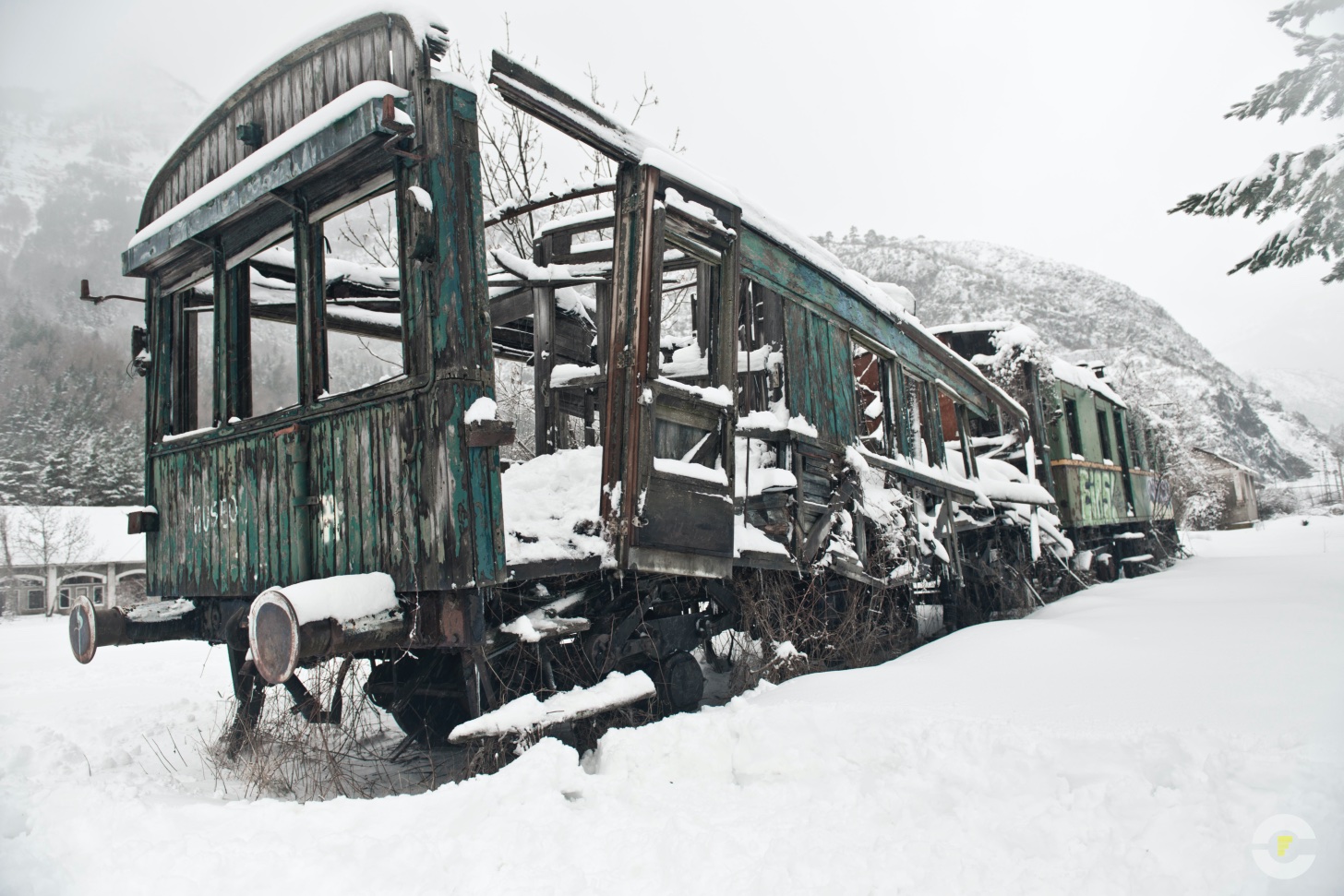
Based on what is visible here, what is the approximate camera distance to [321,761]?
425 cm

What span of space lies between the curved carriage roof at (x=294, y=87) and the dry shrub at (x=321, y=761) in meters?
3.35

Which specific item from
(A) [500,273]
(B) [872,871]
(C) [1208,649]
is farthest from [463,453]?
(C) [1208,649]

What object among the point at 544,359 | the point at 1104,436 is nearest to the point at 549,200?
the point at 544,359

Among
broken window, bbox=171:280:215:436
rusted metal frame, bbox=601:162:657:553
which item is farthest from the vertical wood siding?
broken window, bbox=171:280:215:436

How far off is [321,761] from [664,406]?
2.77 m

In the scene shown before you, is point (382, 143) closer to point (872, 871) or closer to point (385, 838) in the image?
point (385, 838)

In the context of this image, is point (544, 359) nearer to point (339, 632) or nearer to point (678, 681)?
point (678, 681)

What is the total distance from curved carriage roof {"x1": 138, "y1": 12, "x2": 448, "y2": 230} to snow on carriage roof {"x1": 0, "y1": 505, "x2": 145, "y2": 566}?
3195cm

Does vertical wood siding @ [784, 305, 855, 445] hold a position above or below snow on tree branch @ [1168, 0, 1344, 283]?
below

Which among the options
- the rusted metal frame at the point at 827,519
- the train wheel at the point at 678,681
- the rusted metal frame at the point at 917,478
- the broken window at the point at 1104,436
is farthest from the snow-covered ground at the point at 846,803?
the broken window at the point at 1104,436

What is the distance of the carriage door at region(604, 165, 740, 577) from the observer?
173 inches

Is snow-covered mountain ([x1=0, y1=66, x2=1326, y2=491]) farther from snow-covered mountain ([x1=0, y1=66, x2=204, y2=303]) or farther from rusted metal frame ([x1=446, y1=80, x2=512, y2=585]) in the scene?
rusted metal frame ([x1=446, y1=80, x2=512, y2=585])

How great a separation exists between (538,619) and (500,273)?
3633 millimetres

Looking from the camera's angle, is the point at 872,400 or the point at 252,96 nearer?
the point at 252,96
